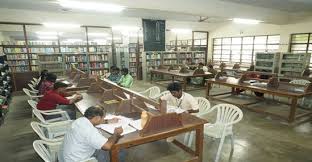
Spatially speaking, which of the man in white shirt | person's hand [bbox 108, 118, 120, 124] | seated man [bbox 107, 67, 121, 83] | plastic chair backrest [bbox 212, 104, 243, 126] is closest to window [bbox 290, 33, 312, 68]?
plastic chair backrest [bbox 212, 104, 243, 126]

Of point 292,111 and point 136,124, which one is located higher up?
point 136,124

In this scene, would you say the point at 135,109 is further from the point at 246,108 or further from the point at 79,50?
the point at 79,50

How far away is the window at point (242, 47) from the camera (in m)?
9.81

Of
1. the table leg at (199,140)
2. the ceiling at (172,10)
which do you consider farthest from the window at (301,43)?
the table leg at (199,140)

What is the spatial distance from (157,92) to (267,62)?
6634 millimetres

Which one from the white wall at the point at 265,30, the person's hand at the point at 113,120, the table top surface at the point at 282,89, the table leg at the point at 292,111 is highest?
the white wall at the point at 265,30

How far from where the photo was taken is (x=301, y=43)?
340 inches

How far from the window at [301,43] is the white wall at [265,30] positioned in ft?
0.82

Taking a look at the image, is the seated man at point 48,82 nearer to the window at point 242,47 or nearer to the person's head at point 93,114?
the person's head at point 93,114

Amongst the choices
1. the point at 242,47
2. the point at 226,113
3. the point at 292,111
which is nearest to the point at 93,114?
the point at 226,113

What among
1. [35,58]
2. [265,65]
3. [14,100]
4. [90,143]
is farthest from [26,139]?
[265,65]

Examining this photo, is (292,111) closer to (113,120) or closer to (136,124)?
(136,124)

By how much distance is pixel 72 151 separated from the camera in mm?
1863

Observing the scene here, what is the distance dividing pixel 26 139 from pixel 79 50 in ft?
19.4
